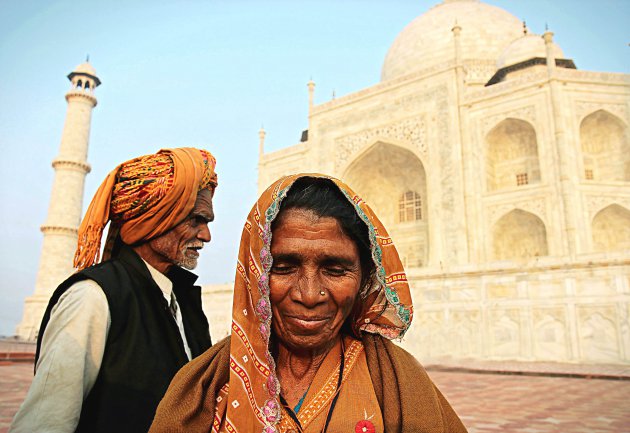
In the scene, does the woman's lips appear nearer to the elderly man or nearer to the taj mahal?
the elderly man

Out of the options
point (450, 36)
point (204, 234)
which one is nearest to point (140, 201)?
point (204, 234)

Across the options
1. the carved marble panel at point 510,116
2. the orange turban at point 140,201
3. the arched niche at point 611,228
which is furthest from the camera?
the carved marble panel at point 510,116

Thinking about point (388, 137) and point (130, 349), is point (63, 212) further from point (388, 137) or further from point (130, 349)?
point (130, 349)

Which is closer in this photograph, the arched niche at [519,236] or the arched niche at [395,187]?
the arched niche at [519,236]

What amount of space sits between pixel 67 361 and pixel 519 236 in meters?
14.4

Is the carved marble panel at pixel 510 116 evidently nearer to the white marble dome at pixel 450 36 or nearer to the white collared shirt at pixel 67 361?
the white marble dome at pixel 450 36

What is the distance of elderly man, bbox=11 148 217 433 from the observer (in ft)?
3.22

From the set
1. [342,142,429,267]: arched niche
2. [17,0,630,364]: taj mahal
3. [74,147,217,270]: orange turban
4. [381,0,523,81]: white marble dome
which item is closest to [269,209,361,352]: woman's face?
[74,147,217,270]: orange turban

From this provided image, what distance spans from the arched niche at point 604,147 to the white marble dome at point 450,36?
626 centimetres

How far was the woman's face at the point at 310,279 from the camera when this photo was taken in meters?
0.80

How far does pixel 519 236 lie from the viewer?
13719 mm

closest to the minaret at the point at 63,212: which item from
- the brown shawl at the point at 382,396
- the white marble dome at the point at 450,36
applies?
the white marble dome at the point at 450,36

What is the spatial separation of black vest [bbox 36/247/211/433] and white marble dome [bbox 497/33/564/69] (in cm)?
1739

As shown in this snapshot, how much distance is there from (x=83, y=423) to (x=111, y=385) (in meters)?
0.10
